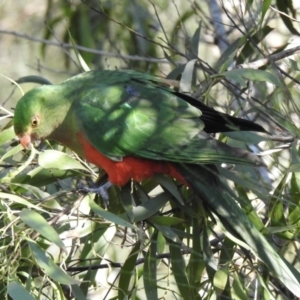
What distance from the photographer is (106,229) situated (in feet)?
7.17

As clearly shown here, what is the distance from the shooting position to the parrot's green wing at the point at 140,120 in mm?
2289

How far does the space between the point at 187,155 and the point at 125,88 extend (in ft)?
1.21

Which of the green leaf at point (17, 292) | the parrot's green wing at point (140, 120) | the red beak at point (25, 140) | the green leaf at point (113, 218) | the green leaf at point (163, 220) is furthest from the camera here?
the red beak at point (25, 140)

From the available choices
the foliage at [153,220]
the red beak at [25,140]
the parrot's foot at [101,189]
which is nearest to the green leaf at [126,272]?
the foliage at [153,220]

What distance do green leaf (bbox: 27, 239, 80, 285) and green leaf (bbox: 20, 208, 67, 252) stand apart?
6 centimetres

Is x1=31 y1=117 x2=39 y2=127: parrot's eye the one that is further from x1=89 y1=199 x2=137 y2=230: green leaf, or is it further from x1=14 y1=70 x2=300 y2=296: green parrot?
A: x1=89 y1=199 x2=137 y2=230: green leaf

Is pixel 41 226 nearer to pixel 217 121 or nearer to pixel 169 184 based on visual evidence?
pixel 169 184

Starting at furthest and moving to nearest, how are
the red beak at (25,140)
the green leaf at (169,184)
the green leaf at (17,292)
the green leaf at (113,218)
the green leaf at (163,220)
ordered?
the red beak at (25,140), the green leaf at (169,184), the green leaf at (163,220), the green leaf at (113,218), the green leaf at (17,292)

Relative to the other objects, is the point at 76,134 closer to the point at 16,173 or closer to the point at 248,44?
the point at 16,173

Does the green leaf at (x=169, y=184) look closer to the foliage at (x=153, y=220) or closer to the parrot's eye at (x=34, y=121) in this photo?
the foliage at (x=153, y=220)

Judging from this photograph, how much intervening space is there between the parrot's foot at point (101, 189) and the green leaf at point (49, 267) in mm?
390

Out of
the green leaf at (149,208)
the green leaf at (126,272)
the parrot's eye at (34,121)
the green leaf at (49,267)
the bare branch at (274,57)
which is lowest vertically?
the green leaf at (126,272)

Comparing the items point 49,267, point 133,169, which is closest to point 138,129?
point 133,169

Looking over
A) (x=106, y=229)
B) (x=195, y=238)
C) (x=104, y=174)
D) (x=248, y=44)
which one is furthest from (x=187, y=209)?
(x=248, y=44)
